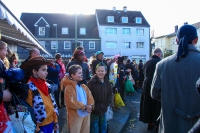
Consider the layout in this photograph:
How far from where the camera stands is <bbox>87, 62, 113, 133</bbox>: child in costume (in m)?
4.66

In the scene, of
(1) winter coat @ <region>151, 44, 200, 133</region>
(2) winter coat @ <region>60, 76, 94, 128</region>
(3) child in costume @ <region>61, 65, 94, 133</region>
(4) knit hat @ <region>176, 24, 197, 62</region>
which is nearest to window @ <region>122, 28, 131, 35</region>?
(3) child in costume @ <region>61, 65, 94, 133</region>

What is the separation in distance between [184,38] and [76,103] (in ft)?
7.15

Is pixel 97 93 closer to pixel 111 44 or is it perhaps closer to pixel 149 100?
pixel 149 100

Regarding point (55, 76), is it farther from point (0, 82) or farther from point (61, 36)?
point (61, 36)

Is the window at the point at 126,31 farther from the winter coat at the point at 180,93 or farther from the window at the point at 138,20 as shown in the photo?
the winter coat at the point at 180,93

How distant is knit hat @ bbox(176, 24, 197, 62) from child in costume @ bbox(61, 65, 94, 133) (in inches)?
77.6

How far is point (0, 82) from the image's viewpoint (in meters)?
2.66

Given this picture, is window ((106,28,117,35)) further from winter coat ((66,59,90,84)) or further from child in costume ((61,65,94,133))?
child in costume ((61,65,94,133))

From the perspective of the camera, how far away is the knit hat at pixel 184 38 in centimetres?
273

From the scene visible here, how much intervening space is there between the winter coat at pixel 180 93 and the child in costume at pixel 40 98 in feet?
5.40

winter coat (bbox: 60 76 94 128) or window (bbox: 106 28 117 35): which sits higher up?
window (bbox: 106 28 117 35)

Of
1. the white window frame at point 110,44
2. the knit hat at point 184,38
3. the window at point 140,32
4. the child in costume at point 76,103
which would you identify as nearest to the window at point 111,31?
the white window frame at point 110,44

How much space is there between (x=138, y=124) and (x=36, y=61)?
4390 millimetres

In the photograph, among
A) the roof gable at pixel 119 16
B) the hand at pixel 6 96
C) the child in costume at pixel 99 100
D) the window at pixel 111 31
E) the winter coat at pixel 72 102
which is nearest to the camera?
the hand at pixel 6 96
